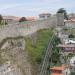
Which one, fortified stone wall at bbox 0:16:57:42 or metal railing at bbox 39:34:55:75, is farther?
fortified stone wall at bbox 0:16:57:42

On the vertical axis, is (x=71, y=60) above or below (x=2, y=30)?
below

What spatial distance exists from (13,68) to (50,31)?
39.1 ft

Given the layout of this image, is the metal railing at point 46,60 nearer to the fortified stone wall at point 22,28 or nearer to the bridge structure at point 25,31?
the bridge structure at point 25,31

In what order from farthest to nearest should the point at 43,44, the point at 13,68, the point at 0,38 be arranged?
the point at 43,44, the point at 0,38, the point at 13,68

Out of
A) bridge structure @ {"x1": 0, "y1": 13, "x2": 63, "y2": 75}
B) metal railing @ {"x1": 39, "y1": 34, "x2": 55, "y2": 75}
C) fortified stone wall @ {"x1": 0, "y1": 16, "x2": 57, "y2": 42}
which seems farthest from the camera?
fortified stone wall @ {"x1": 0, "y1": 16, "x2": 57, "y2": 42}

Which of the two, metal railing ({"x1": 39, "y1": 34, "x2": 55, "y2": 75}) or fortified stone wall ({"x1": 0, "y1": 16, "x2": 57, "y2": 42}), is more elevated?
fortified stone wall ({"x1": 0, "y1": 16, "x2": 57, "y2": 42})

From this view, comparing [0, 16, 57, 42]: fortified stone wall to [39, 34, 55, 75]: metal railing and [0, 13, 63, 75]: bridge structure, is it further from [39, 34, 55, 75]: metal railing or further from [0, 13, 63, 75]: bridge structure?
[39, 34, 55, 75]: metal railing

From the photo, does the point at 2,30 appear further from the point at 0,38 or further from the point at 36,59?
the point at 36,59

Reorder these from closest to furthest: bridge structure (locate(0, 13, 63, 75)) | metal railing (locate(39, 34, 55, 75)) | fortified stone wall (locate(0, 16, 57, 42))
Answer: metal railing (locate(39, 34, 55, 75)) → bridge structure (locate(0, 13, 63, 75)) → fortified stone wall (locate(0, 16, 57, 42))

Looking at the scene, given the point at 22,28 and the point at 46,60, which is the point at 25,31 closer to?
the point at 22,28

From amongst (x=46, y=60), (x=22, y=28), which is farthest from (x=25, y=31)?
(x=46, y=60)

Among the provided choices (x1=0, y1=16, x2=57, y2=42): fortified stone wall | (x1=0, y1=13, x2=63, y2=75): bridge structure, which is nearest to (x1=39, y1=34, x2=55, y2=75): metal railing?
(x1=0, y1=13, x2=63, y2=75): bridge structure

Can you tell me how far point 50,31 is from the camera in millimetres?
36812

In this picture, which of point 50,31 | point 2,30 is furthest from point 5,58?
point 50,31
